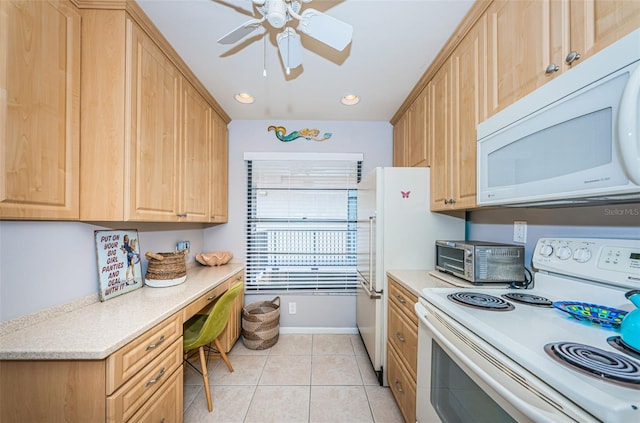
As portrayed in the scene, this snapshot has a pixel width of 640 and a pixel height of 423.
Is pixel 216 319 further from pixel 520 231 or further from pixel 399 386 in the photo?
pixel 520 231

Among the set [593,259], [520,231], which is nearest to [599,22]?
[593,259]

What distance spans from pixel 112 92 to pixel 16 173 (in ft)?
1.91

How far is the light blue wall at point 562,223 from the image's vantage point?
1001 mm

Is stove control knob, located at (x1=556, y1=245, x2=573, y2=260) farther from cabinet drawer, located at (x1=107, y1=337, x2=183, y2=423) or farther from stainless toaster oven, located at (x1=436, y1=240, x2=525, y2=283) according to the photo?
cabinet drawer, located at (x1=107, y1=337, x2=183, y2=423)

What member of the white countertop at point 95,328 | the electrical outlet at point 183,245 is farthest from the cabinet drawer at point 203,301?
the electrical outlet at point 183,245

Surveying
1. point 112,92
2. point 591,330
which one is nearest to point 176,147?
point 112,92

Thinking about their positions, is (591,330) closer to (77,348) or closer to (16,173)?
(77,348)

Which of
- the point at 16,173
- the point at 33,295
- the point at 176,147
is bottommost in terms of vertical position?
the point at 33,295

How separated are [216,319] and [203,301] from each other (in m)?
0.15

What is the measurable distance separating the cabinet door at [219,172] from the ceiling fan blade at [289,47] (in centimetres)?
139

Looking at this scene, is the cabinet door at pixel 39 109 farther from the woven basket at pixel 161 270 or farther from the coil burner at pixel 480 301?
the coil burner at pixel 480 301

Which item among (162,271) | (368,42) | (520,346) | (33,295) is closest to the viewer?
(520,346)

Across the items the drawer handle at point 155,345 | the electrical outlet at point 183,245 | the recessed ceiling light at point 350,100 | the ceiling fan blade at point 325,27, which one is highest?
the recessed ceiling light at point 350,100

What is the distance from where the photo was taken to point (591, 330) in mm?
794
